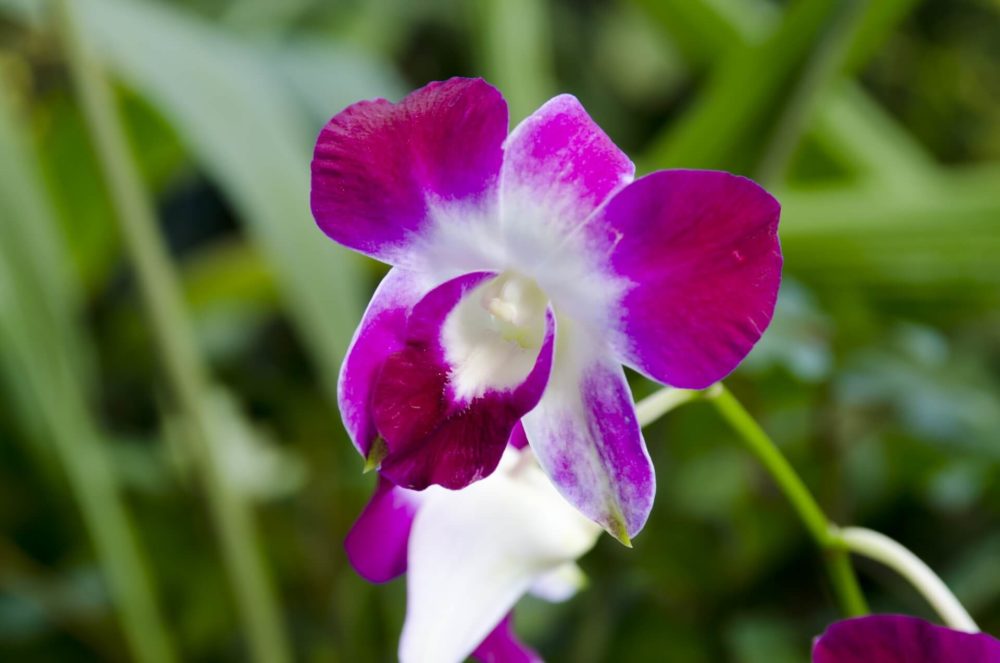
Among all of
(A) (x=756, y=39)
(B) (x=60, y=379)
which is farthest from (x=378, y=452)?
(A) (x=756, y=39)

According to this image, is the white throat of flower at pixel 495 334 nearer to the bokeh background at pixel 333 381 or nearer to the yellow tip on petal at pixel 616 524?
the yellow tip on petal at pixel 616 524

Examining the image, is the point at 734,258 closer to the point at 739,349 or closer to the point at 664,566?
the point at 739,349

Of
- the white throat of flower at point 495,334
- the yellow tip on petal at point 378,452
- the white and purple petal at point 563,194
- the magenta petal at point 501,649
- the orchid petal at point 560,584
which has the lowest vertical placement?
the orchid petal at point 560,584

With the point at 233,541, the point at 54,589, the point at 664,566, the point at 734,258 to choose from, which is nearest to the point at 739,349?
the point at 734,258

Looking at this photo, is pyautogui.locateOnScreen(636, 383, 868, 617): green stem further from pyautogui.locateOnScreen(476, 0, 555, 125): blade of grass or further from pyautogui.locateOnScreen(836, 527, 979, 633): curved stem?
pyautogui.locateOnScreen(476, 0, 555, 125): blade of grass

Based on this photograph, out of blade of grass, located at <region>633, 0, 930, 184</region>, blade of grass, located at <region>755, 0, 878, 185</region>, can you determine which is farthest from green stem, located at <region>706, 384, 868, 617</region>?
blade of grass, located at <region>633, 0, 930, 184</region>

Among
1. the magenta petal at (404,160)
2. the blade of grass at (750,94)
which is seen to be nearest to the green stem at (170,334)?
the blade of grass at (750,94)

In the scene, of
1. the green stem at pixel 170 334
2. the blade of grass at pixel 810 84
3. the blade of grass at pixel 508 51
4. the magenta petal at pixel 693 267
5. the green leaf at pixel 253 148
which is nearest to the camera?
the magenta petal at pixel 693 267
